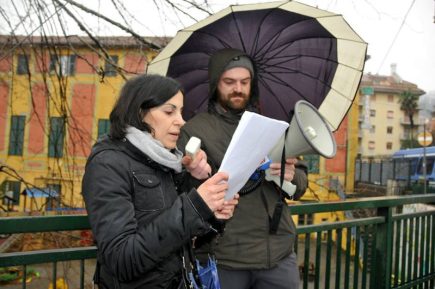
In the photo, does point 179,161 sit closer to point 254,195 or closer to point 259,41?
point 254,195

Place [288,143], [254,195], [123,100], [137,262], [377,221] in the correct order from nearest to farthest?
1. [137,262]
2. [123,100]
3. [288,143]
4. [254,195]
5. [377,221]

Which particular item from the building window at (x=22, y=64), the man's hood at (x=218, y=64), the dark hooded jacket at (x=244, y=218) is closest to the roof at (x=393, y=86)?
the building window at (x=22, y=64)

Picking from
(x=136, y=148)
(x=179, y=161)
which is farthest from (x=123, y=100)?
(x=179, y=161)

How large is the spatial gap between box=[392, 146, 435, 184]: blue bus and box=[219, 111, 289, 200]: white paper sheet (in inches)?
1109

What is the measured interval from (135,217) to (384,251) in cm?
249

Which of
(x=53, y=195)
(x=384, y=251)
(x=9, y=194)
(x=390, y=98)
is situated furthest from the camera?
(x=390, y=98)

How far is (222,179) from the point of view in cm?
124

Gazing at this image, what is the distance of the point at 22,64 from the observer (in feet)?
11.2

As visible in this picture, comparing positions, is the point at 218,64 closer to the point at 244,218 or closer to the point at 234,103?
the point at 234,103

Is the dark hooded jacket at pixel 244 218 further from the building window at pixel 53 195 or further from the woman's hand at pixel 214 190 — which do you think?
the building window at pixel 53 195

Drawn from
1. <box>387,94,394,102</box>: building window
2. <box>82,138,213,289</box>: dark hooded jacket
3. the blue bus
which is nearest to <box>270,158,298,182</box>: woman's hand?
<box>82,138,213,289</box>: dark hooded jacket

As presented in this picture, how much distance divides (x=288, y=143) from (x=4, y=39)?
2.81 m

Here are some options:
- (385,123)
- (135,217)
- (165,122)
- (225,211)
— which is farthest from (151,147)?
(385,123)

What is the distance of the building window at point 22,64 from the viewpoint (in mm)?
3203
